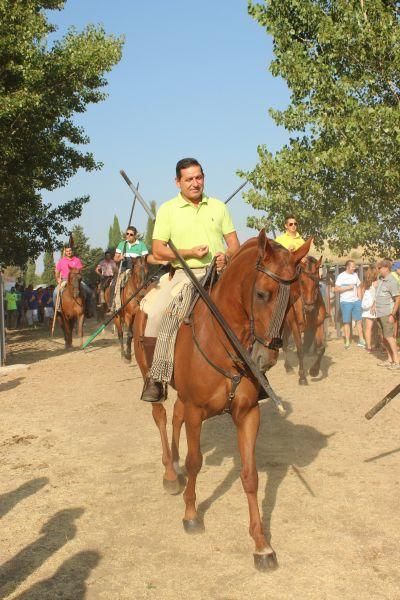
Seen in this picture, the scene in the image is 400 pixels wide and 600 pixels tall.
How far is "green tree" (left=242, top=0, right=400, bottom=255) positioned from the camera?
693 inches

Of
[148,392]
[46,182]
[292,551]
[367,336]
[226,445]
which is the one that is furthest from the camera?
[46,182]

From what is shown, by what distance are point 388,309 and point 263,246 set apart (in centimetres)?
1015

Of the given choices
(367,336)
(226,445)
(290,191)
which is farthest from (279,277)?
(290,191)

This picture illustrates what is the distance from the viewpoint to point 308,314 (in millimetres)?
13680

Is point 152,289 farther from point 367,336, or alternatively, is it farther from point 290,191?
point 290,191

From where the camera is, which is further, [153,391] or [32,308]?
[32,308]

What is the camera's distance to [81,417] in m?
10.4

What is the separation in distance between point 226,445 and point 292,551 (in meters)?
3.26

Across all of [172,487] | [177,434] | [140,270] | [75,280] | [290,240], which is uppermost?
[290,240]

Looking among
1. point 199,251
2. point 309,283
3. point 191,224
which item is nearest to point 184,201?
point 191,224

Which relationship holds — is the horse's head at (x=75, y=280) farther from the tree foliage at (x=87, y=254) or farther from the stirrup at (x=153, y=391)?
the tree foliage at (x=87, y=254)

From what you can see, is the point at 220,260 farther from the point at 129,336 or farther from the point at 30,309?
the point at 30,309

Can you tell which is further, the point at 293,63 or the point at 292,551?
the point at 293,63

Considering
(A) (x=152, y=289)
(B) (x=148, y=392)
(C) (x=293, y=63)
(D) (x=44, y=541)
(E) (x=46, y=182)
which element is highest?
(C) (x=293, y=63)
